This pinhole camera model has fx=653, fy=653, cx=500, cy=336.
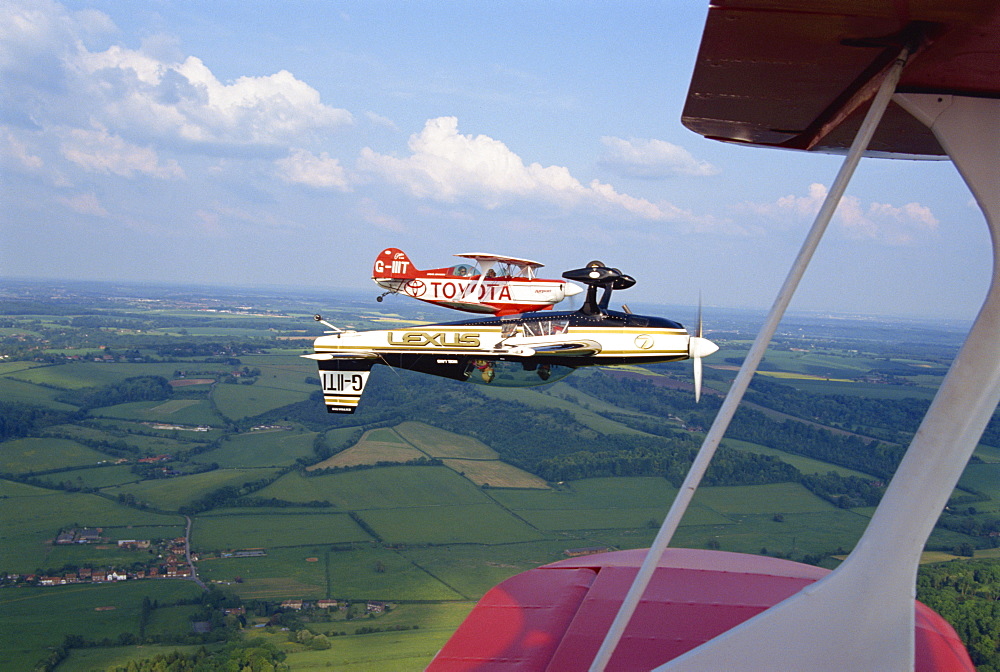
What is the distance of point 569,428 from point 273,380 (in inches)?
1506

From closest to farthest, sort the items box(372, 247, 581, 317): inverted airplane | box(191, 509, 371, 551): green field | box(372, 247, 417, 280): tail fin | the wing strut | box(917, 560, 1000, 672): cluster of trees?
1. the wing strut
2. box(372, 247, 581, 317): inverted airplane
3. box(372, 247, 417, 280): tail fin
4. box(917, 560, 1000, 672): cluster of trees
5. box(191, 509, 371, 551): green field

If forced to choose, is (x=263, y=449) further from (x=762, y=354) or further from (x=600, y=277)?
(x=762, y=354)

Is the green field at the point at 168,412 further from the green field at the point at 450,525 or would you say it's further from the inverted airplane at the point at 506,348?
the inverted airplane at the point at 506,348

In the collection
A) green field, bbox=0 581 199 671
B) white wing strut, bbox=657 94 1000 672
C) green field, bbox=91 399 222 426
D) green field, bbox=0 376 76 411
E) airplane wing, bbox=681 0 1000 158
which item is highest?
airplane wing, bbox=681 0 1000 158

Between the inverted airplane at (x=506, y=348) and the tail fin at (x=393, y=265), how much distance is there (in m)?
7.42

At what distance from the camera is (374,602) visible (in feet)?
158

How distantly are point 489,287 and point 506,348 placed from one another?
528 cm

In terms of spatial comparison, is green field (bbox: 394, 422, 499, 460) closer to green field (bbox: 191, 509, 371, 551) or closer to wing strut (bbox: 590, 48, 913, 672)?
green field (bbox: 191, 509, 371, 551)

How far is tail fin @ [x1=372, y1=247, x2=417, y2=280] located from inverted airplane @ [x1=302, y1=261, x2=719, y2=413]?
24.4ft

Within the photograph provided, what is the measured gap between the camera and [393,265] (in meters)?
18.5

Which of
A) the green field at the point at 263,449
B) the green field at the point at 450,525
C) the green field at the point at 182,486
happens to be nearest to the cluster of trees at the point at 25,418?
the green field at the point at 182,486

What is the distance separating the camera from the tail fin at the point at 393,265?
18203 mm

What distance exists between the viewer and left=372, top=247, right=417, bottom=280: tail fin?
18203 mm

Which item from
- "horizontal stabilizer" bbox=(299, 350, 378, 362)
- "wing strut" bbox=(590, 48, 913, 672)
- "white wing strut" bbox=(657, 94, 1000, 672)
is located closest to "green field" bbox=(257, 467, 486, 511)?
"horizontal stabilizer" bbox=(299, 350, 378, 362)
